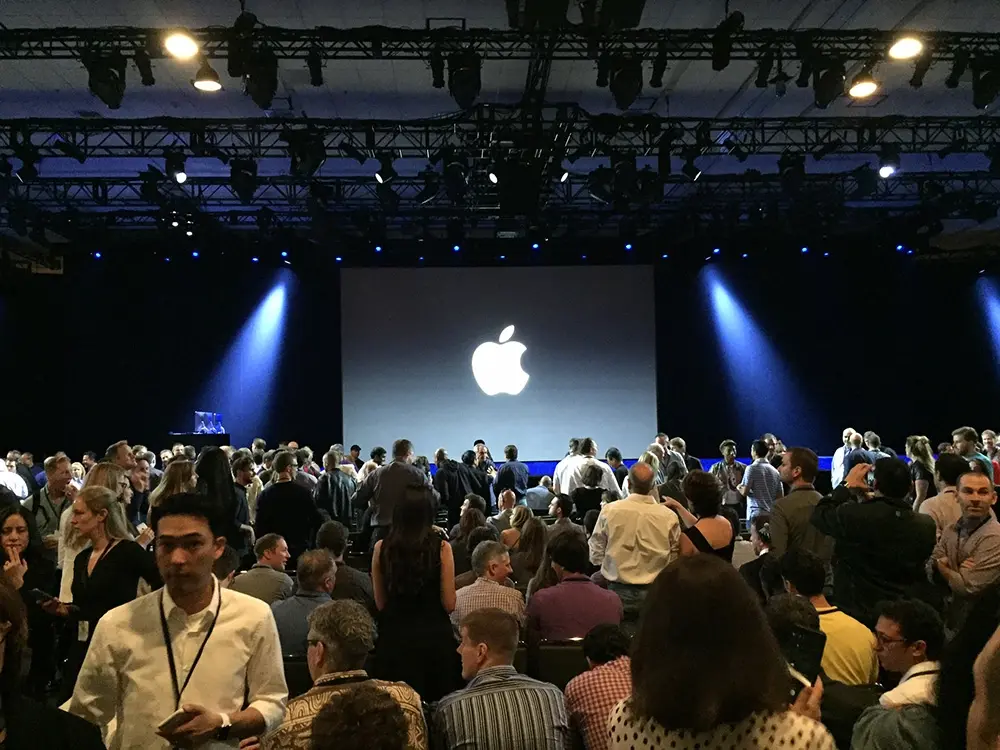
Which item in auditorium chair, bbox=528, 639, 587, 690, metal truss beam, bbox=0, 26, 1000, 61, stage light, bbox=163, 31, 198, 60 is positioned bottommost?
auditorium chair, bbox=528, 639, 587, 690

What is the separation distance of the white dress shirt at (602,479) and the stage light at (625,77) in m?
3.36

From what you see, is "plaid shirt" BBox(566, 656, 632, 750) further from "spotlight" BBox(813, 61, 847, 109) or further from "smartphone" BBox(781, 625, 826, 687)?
"spotlight" BBox(813, 61, 847, 109)

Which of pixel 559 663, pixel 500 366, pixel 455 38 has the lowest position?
pixel 559 663

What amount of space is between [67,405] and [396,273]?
22.3ft

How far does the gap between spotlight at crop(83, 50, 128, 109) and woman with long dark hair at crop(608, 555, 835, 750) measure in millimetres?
7816

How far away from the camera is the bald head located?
448 cm

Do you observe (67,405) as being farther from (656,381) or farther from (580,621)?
(580,621)

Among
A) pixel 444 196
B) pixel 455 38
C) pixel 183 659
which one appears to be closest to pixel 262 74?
pixel 455 38

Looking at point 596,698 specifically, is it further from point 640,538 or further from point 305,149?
point 305,149

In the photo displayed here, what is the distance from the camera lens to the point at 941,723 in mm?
1229

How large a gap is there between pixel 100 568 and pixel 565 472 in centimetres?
582

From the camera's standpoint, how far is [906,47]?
7.29m

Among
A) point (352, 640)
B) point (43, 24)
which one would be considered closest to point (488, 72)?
point (43, 24)

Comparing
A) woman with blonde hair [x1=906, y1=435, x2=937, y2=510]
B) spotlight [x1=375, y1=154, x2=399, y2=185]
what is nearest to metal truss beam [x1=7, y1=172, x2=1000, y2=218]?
spotlight [x1=375, y1=154, x2=399, y2=185]
